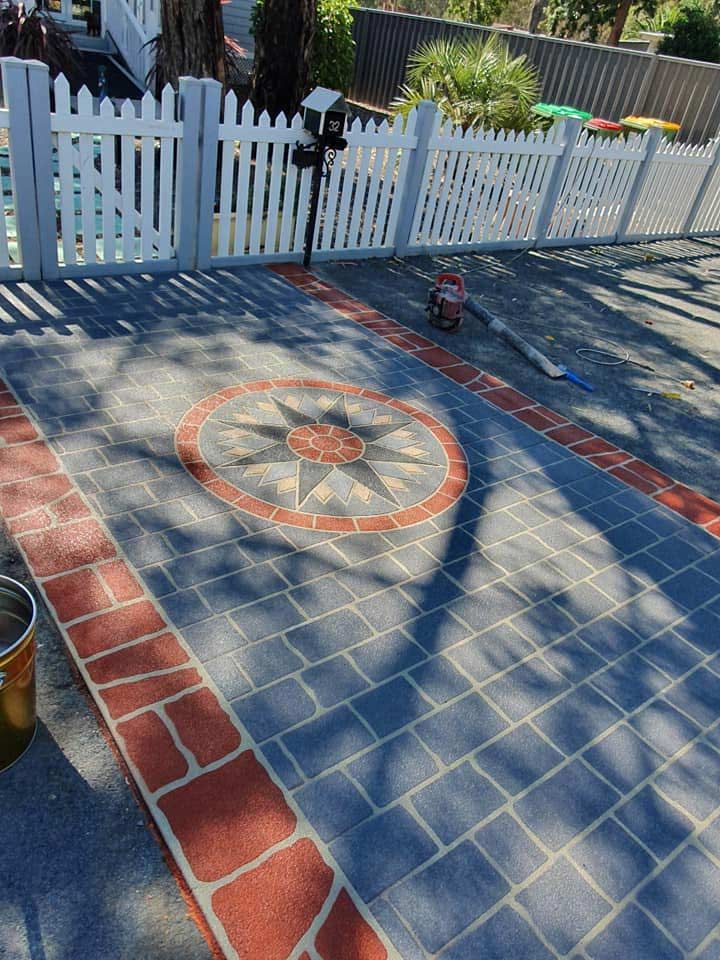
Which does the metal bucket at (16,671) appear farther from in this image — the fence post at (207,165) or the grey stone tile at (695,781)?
the fence post at (207,165)

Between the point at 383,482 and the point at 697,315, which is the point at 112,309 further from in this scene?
the point at 697,315

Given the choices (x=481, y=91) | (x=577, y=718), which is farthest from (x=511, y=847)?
(x=481, y=91)

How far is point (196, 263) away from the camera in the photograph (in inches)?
272

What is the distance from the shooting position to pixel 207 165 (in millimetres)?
6379

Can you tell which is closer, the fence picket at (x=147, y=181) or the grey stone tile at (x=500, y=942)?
the grey stone tile at (x=500, y=942)

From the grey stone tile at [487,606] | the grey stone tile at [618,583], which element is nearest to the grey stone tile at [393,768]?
the grey stone tile at [487,606]

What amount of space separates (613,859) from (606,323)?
20.3 ft

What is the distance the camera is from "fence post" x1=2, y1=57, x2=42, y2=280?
519cm

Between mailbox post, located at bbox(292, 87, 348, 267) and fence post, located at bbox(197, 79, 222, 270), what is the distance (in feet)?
2.83

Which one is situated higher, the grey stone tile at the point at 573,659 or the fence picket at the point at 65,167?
the fence picket at the point at 65,167

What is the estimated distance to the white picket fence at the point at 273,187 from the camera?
18.9 feet

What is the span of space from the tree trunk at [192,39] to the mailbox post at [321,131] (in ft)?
7.89

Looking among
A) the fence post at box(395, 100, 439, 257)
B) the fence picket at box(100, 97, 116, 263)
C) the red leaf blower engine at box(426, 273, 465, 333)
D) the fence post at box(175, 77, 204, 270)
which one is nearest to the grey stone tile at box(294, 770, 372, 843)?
the red leaf blower engine at box(426, 273, 465, 333)

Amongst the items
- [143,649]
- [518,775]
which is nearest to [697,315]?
[518,775]
